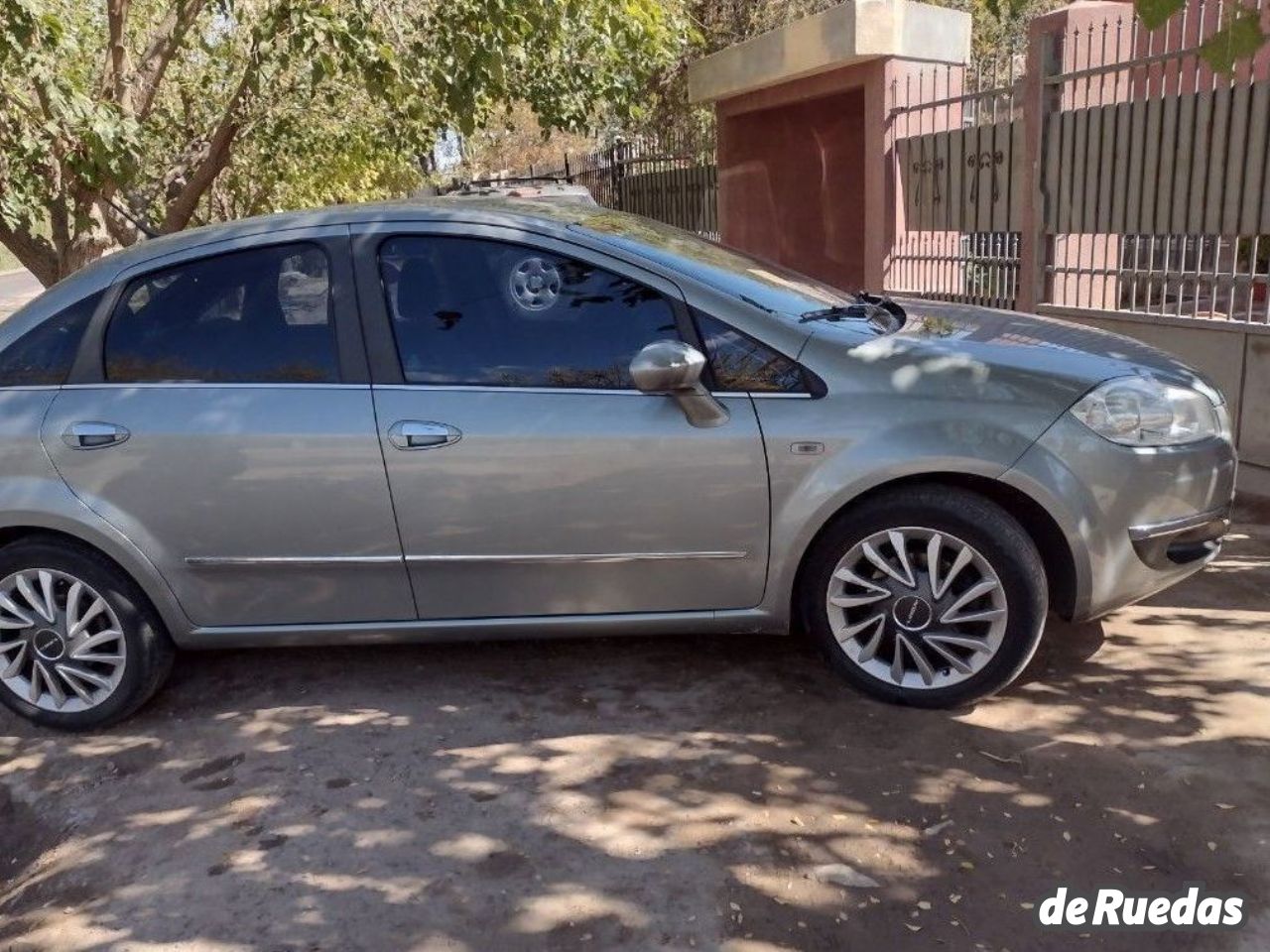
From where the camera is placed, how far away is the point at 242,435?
3809mm

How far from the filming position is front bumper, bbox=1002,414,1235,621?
363 centimetres

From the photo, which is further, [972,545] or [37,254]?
[37,254]

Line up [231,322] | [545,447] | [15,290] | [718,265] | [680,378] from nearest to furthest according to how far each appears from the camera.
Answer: [680,378] < [545,447] < [231,322] < [718,265] < [15,290]

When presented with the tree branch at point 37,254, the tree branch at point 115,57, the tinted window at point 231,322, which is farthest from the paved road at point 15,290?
A: the tinted window at point 231,322

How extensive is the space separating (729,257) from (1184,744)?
226cm

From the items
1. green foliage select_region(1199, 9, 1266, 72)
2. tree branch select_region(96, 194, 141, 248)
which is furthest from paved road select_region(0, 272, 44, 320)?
green foliage select_region(1199, 9, 1266, 72)

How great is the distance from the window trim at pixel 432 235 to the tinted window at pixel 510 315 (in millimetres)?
18

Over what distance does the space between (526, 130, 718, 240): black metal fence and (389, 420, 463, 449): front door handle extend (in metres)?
8.93

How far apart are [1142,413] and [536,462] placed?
6.19 ft

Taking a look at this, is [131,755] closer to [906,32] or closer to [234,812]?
[234,812]

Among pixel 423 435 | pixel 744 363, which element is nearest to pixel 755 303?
pixel 744 363

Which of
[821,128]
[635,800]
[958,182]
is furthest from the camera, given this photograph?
[821,128]

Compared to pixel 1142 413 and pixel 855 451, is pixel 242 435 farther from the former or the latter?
pixel 1142 413

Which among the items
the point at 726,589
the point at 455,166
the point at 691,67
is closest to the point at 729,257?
the point at 726,589
